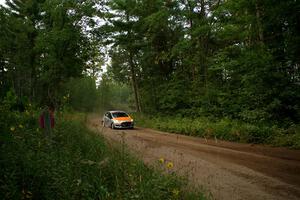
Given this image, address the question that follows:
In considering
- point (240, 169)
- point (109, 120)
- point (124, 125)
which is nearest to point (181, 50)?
point (124, 125)

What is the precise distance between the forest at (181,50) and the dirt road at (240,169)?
14.8 feet

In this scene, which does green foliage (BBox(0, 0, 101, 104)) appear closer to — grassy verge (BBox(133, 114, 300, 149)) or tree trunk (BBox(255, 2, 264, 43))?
grassy verge (BBox(133, 114, 300, 149))

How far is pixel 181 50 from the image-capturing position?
23.5 metres

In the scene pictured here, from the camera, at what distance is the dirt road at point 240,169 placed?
21.3 ft

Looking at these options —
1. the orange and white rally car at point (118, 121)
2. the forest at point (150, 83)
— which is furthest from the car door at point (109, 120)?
the forest at point (150, 83)

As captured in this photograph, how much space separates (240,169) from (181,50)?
53.2 ft

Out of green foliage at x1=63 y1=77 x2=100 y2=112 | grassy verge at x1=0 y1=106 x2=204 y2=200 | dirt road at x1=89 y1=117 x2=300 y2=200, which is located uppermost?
green foliage at x1=63 y1=77 x2=100 y2=112

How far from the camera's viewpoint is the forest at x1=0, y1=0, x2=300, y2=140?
15977 mm

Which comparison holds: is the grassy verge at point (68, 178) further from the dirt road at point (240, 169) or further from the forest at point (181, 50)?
the forest at point (181, 50)

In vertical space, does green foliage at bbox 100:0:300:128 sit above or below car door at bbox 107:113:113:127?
above

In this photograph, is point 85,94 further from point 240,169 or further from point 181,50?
point 240,169

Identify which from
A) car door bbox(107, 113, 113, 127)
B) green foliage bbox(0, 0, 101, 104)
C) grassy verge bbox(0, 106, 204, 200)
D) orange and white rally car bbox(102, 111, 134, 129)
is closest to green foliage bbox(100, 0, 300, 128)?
green foliage bbox(0, 0, 101, 104)

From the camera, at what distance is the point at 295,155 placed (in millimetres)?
10320

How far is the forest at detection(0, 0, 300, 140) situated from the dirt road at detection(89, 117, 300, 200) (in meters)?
4.51
